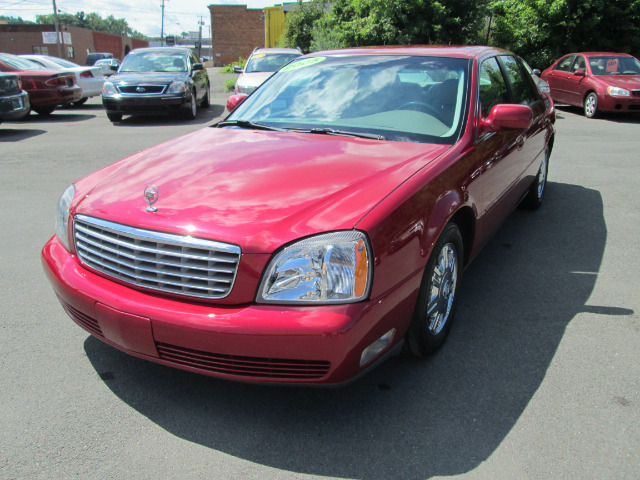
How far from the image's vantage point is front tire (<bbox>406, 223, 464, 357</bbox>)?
2701 mm

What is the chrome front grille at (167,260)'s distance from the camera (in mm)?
2260

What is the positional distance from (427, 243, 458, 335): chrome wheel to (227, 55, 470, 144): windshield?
680mm

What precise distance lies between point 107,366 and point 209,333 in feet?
3.32

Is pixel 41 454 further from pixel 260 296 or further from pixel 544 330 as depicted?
pixel 544 330

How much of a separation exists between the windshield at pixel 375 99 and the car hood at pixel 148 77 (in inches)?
347

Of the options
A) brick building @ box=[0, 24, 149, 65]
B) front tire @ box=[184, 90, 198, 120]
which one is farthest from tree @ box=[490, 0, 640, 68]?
brick building @ box=[0, 24, 149, 65]

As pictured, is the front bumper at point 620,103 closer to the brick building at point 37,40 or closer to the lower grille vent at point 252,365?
the lower grille vent at point 252,365

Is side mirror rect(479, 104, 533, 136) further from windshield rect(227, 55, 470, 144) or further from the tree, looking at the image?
the tree

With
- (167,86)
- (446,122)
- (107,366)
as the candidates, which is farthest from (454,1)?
(107,366)

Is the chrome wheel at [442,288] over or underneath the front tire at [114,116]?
over

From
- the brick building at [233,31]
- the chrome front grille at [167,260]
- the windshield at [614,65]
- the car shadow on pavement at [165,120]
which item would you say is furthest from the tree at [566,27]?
the brick building at [233,31]

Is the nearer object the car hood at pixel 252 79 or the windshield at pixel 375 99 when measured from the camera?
the windshield at pixel 375 99

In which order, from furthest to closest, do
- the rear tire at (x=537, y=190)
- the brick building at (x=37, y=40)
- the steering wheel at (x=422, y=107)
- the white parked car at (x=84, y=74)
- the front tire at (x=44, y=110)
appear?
the brick building at (x=37, y=40) < the white parked car at (x=84, y=74) < the front tire at (x=44, y=110) < the rear tire at (x=537, y=190) < the steering wheel at (x=422, y=107)

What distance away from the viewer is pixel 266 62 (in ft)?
46.6
